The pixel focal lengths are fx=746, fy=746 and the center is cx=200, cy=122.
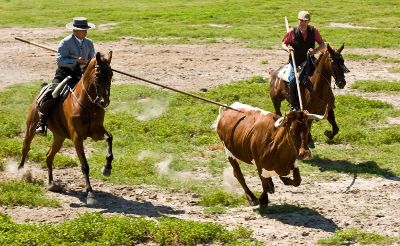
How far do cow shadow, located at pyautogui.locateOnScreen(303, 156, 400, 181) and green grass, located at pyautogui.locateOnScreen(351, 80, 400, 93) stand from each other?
6.75 metres

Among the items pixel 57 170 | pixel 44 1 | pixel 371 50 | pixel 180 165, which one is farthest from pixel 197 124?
pixel 44 1

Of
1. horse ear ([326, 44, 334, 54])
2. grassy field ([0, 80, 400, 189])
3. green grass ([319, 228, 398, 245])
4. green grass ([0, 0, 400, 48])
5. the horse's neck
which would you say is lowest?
green grass ([0, 0, 400, 48])

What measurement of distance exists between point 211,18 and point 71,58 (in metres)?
25.2

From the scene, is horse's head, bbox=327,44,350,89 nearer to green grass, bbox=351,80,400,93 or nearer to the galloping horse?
the galloping horse

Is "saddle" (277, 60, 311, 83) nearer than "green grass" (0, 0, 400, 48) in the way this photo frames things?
Yes

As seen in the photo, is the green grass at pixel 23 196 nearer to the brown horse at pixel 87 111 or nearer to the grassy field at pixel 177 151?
the grassy field at pixel 177 151

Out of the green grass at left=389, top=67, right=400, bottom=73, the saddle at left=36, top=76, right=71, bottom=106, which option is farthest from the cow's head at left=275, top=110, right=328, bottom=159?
the green grass at left=389, top=67, right=400, bottom=73

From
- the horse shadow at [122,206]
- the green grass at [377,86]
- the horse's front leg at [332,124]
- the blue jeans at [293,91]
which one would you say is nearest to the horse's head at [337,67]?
the blue jeans at [293,91]

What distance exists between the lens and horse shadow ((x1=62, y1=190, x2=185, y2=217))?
41.0 ft

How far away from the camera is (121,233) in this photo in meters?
10.8

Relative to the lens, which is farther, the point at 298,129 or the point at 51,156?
the point at 51,156

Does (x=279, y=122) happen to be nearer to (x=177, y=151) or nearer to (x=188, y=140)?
(x=177, y=151)

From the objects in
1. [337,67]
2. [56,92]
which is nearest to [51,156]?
[56,92]

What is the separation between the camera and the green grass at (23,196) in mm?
12703
